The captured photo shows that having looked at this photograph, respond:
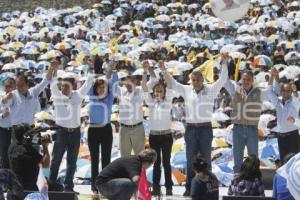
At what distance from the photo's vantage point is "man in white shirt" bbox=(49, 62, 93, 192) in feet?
39.9

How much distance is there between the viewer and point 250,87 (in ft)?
39.7

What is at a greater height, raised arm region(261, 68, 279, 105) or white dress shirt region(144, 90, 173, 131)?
raised arm region(261, 68, 279, 105)

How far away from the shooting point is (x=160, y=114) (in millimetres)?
12172

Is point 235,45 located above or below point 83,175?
above

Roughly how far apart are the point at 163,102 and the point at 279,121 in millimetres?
1483

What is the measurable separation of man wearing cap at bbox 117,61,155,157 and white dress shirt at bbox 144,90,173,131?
0.70ft

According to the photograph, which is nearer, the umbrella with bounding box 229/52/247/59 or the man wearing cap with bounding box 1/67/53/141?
the man wearing cap with bounding box 1/67/53/141

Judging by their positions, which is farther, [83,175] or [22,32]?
[22,32]

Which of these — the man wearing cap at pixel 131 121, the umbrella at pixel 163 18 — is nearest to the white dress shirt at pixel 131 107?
the man wearing cap at pixel 131 121

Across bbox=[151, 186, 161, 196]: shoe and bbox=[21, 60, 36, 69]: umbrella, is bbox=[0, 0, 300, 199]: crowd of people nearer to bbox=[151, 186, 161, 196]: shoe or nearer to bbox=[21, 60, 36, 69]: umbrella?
bbox=[151, 186, 161, 196]: shoe

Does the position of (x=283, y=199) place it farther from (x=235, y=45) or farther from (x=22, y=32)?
(x=22, y=32)

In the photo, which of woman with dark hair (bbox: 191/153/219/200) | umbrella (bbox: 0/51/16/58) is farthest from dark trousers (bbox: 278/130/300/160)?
umbrella (bbox: 0/51/16/58)

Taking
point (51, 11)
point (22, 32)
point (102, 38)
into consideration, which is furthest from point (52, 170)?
point (51, 11)

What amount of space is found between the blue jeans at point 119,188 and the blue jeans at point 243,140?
77.6 inches
